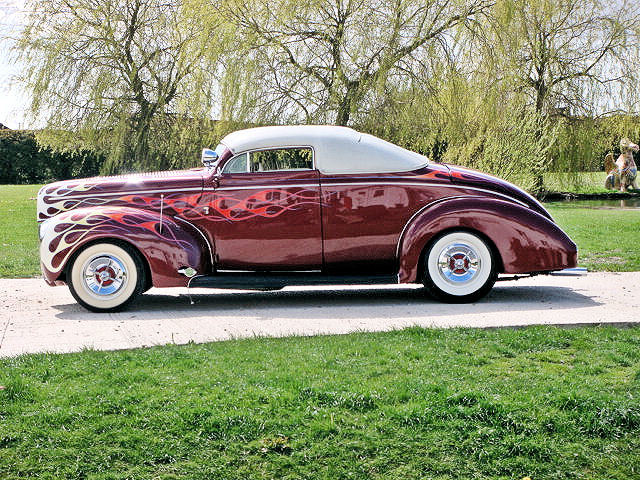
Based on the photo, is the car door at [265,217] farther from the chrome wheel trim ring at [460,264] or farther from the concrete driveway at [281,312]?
the chrome wheel trim ring at [460,264]

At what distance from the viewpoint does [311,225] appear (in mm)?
7645

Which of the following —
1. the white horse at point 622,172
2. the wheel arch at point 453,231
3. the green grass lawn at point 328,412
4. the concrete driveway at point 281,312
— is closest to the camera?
the green grass lawn at point 328,412

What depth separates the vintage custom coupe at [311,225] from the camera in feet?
24.6

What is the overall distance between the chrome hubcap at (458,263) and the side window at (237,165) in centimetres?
223

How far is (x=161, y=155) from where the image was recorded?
23219 mm

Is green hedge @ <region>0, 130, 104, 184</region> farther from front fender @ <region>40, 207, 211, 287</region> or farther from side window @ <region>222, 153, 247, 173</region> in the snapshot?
side window @ <region>222, 153, 247, 173</region>

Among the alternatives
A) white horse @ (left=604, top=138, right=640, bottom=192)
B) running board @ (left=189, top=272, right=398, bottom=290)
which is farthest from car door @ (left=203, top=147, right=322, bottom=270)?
white horse @ (left=604, top=138, right=640, bottom=192)

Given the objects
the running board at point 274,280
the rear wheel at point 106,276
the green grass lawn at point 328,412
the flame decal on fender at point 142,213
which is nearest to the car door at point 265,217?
the flame decal on fender at point 142,213

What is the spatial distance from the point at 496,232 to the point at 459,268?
0.52 metres

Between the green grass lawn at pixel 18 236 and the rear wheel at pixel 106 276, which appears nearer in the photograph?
the rear wheel at pixel 106 276

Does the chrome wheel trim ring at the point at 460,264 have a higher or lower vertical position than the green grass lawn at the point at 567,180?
lower

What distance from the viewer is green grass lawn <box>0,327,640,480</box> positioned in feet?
11.6

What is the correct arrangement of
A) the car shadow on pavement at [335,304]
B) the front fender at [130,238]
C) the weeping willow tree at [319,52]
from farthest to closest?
the weeping willow tree at [319,52] < the front fender at [130,238] < the car shadow on pavement at [335,304]

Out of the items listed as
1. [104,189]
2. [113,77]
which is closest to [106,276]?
[104,189]
